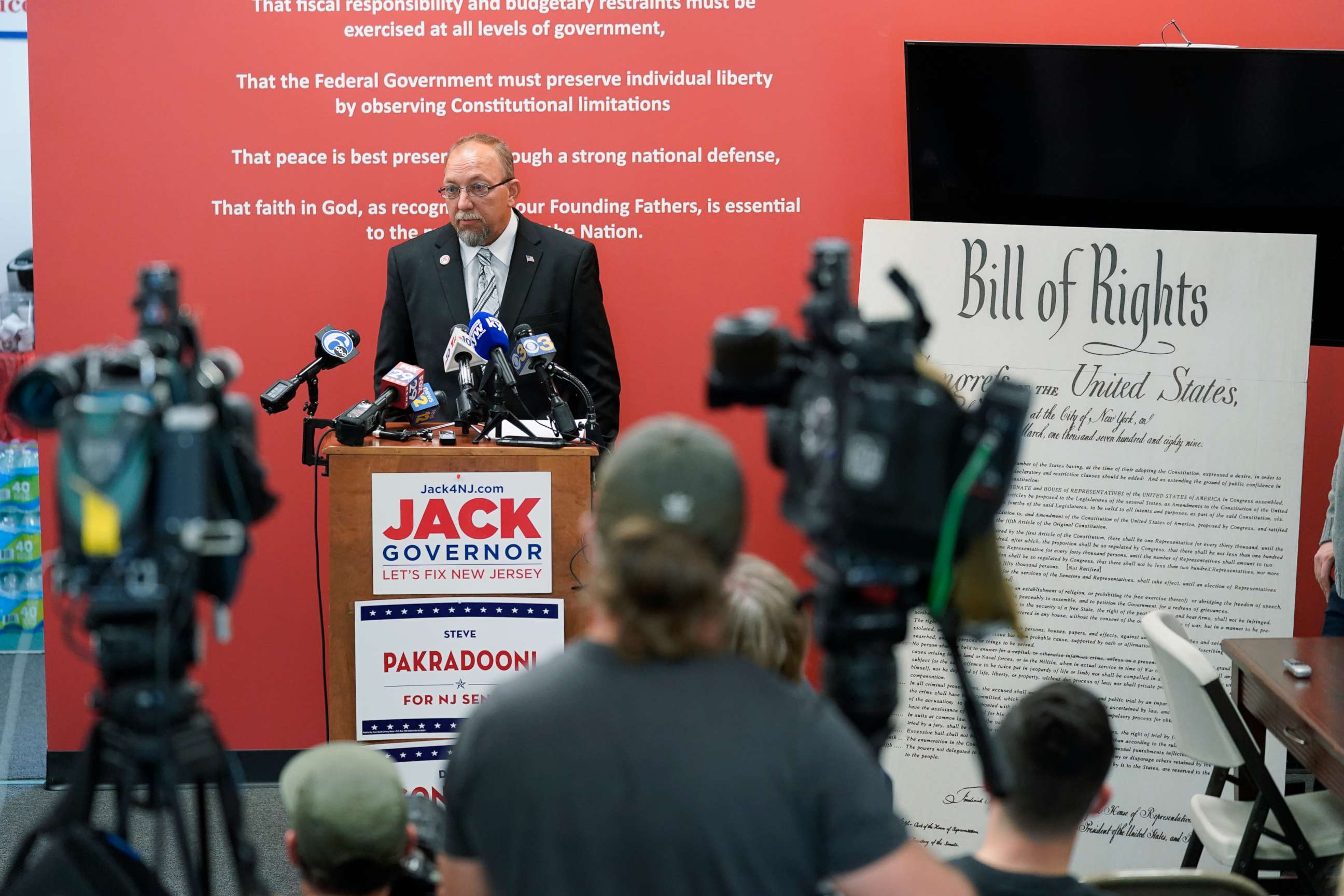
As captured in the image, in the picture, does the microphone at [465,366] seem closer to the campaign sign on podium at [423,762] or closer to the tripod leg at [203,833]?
the campaign sign on podium at [423,762]

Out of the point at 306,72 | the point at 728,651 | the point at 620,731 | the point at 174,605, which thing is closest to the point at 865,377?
the point at 728,651

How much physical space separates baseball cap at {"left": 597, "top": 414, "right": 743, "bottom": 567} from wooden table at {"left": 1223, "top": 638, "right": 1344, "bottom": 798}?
1.80m

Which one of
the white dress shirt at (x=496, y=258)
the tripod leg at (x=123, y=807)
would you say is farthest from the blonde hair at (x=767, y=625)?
the white dress shirt at (x=496, y=258)

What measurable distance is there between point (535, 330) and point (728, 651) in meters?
2.61

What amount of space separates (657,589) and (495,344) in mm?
1947

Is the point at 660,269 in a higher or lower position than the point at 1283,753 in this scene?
higher

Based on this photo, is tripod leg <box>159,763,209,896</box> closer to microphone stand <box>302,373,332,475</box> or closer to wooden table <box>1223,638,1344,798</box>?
microphone stand <box>302,373,332,475</box>

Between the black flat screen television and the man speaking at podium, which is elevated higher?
the black flat screen television

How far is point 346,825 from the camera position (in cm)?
169

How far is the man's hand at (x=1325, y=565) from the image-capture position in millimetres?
3568

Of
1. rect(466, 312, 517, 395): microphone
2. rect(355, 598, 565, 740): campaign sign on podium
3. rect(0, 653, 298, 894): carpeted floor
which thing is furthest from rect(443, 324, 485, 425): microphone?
rect(0, 653, 298, 894): carpeted floor

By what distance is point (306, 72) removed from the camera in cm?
414

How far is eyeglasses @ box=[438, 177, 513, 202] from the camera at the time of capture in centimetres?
373

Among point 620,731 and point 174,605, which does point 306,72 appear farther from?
point 620,731
